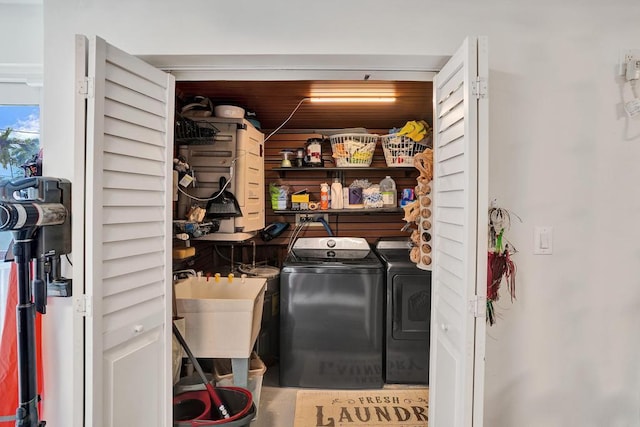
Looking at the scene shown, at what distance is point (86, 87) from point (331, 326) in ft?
7.06

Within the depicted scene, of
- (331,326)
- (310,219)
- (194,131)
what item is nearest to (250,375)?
(331,326)

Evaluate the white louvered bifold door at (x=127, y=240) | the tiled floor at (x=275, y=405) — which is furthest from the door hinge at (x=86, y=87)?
the tiled floor at (x=275, y=405)

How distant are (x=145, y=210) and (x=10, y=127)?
1124mm

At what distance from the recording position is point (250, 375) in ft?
8.07

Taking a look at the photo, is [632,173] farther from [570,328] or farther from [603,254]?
[570,328]

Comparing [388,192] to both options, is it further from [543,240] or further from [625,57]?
[625,57]

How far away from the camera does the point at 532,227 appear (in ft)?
5.24

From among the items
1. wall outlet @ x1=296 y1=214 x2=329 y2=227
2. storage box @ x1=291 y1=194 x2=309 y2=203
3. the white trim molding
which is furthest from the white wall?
wall outlet @ x1=296 y1=214 x2=329 y2=227

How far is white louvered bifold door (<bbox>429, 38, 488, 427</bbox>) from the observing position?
1.29 meters

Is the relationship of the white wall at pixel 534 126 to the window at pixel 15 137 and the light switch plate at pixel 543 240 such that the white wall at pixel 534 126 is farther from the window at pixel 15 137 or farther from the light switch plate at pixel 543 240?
the window at pixel 15 137

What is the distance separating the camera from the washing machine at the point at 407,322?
9.36 ft

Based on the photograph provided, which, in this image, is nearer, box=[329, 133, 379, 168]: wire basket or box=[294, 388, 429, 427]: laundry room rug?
box=[294, 388, 429, 427]: laundry room rug

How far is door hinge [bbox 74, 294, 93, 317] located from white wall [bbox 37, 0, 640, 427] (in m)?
0.43

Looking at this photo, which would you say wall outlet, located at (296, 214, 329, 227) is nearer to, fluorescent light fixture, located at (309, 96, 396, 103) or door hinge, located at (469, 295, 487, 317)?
fluorescent light fixture, located at (309, 96, 396, 103)
